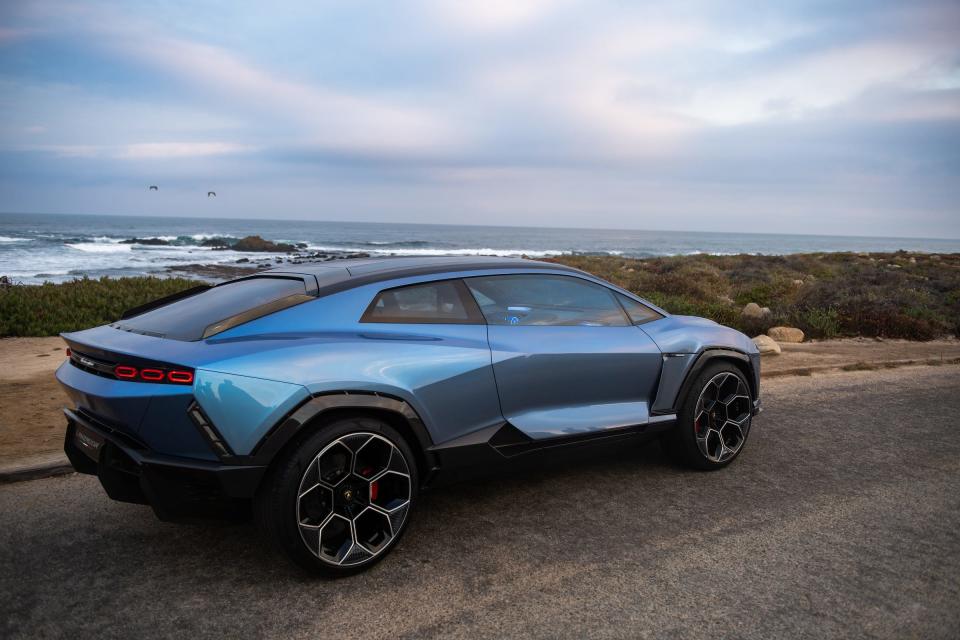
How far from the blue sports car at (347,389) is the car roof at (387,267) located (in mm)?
16

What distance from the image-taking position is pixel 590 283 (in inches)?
166

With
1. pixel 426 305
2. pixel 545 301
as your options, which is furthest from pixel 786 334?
pixel 426 305

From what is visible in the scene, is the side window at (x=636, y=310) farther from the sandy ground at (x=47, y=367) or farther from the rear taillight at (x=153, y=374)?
the sandy ground at (x=47, y=367)

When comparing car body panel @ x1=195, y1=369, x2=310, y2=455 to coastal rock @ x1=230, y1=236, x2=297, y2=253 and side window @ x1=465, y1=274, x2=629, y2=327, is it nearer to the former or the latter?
side window @ x1=465, y1=274, x2=629, y2=327

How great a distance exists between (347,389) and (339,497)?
0.51 m

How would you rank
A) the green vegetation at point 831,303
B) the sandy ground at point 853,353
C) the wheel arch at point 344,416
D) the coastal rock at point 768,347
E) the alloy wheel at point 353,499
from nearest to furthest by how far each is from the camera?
1. the wheel arch at point 344,416
2. the alloy wheel at point 353,499
3. the sandy ground at point 853,353
4. the coastal rock at point 768,347
5. the green vegetation at point 831,303

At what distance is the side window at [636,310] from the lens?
4285 mm

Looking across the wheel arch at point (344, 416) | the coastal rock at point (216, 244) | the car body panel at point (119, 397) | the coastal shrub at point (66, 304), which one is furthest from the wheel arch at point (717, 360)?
the coastal rock at point (216, 244)

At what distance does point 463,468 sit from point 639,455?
191 centimetres

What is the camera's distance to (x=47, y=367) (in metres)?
7.44

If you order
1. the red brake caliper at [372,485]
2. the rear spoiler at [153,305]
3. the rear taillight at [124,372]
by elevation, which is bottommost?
the red brake caliper at [372,485]

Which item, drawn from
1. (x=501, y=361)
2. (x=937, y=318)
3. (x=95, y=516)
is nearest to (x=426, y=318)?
(x=501, y=361)

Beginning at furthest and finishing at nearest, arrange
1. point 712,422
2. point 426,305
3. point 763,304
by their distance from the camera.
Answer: point 763,304
point 712,422
point 426,305

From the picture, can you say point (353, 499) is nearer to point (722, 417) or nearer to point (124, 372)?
point (124, 372)
